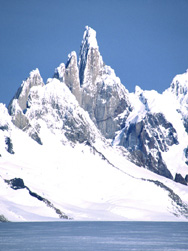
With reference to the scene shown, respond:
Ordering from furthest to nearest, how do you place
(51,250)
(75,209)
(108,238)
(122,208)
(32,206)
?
(122,208)
(75,209)
(32,206)
(108,238)
(51,250)

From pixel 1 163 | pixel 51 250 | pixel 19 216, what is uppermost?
pixel 1 163

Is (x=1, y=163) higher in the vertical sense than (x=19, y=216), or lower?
higher

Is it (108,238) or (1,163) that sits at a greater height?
(1,163)

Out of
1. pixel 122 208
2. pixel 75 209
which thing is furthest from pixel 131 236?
pixel 122 208

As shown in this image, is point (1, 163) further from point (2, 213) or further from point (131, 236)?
point (131, 236)

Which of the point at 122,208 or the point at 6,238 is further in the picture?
the point at 122,208

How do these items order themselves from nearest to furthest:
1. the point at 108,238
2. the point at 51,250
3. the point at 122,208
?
the point at 51,250, the point at 108,238, the point at 122,208

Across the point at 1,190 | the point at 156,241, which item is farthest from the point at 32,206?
the point at 156,241

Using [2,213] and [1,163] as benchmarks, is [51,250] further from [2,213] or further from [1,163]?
[1,163]

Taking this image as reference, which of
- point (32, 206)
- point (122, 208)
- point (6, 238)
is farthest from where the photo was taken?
point (122, 208)
